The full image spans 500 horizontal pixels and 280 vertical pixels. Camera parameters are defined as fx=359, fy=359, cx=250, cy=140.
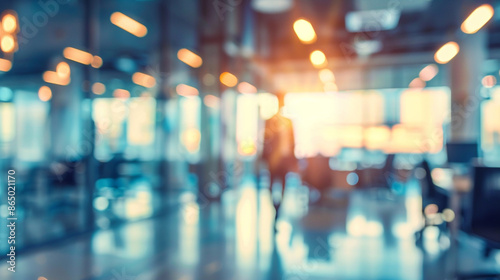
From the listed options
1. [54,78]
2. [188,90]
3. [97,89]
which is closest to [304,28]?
[97,89]

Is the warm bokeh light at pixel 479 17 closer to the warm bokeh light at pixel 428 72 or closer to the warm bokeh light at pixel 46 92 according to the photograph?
the warm bokeh light at pixel 428 72

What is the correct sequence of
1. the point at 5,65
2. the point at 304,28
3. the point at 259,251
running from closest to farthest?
1. the point at 259,251
2. the point at 5,65
3. the point at 304,28

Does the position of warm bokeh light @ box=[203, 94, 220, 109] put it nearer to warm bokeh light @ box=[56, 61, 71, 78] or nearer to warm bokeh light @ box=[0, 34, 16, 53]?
warm bokeh light @ box=[56, 61, 71, 78]

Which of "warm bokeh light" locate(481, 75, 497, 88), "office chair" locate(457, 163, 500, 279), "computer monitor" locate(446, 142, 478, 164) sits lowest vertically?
"office chair" locate(457, 163, 500, 279)

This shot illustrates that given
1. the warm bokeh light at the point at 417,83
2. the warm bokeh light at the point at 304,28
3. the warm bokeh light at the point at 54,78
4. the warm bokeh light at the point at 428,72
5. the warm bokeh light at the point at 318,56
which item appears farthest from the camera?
the warm bokeh light at the point at 417,83

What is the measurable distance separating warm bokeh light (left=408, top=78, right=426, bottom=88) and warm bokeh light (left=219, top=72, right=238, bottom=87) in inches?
224

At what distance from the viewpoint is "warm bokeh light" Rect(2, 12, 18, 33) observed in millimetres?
3913

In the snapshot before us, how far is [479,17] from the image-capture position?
3791 mm

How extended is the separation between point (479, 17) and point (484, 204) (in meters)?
2.34

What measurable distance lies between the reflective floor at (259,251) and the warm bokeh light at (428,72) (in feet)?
18.8

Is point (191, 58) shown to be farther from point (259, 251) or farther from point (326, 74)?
point (259, 251)

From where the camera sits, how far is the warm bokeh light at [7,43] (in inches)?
157

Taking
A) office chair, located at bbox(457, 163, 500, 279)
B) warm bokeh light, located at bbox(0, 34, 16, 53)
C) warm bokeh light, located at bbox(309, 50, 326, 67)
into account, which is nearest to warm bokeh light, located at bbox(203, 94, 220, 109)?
warm bokeh light, located at bbox(309, 50, 326, 67)

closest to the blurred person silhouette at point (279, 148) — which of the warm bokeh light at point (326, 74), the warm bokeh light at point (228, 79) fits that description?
the warm bokeh light at point (228, 79)
